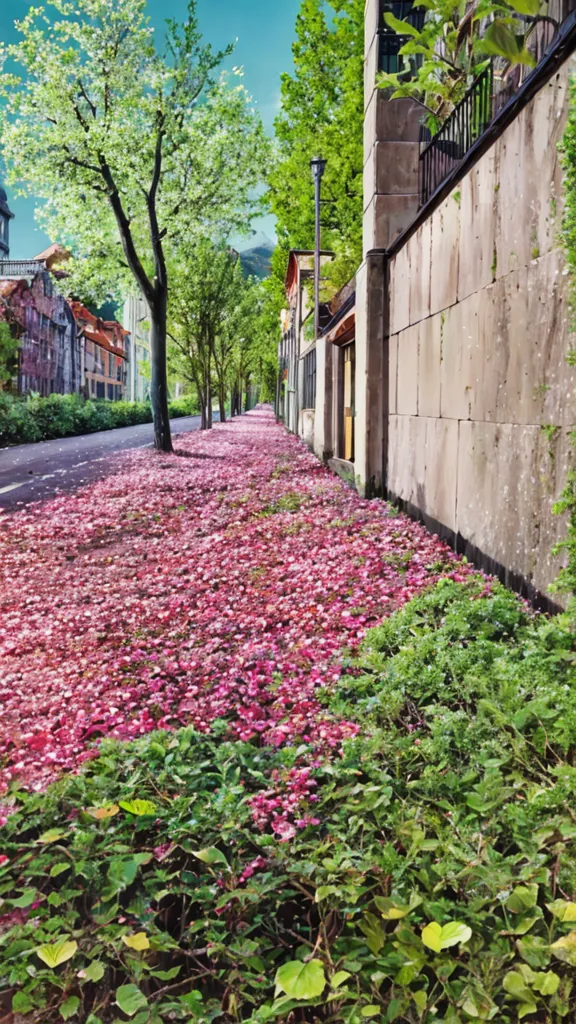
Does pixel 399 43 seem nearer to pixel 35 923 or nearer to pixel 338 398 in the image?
pixel 338 398

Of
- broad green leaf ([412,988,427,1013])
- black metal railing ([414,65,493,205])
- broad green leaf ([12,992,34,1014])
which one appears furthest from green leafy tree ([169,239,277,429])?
broad green leaf ([412,988,427,1013])

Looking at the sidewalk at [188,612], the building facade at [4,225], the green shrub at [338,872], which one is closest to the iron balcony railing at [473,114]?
the sidewalk at [188,612]

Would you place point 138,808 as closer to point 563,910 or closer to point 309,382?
point 563,910

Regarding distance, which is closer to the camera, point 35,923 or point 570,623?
point 35,923

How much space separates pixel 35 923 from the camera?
2594 mm

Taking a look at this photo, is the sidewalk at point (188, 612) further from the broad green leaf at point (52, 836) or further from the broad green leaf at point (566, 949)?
the broad green leaf at point (566, 949)

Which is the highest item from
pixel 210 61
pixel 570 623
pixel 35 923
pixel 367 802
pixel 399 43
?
pixel 210 61

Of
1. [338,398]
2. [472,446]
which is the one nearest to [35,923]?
[472,446]

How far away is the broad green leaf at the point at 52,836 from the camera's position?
118 inches

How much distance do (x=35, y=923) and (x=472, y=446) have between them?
4.23 m

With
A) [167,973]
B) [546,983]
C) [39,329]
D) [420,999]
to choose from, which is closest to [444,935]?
[420,999]

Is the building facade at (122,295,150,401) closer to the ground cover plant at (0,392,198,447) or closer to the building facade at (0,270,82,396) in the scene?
the building facade at (0,270,82,396)

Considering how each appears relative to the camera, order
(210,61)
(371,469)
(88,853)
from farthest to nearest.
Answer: (210,61) < (371,469) < (88,853)

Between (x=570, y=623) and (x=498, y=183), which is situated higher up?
(x=498, y=183)
